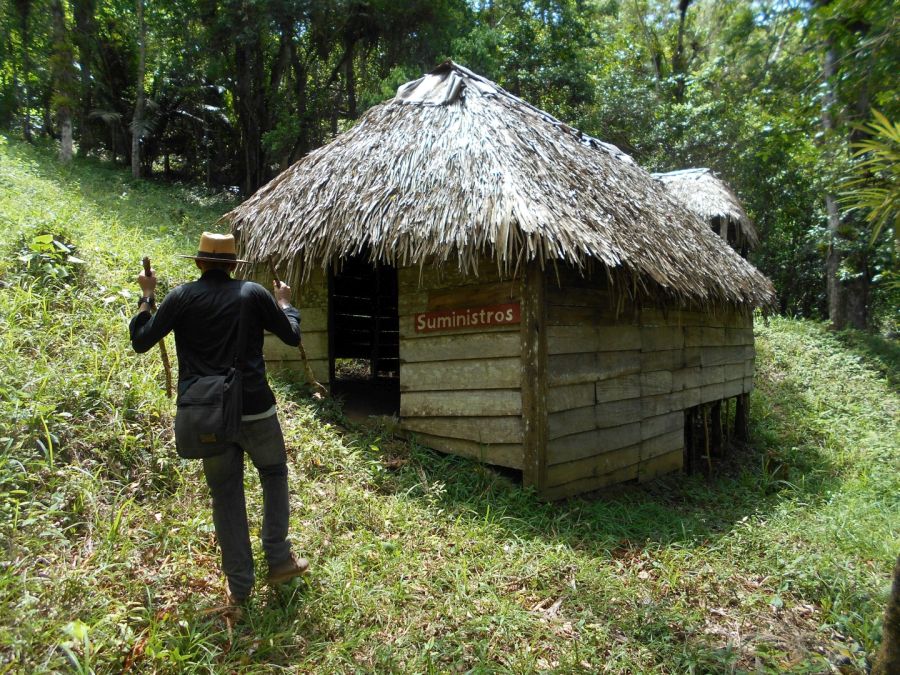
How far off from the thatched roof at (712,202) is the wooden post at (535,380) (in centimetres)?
968

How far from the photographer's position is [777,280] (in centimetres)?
1802

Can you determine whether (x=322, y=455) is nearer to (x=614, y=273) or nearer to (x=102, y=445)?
(x=102, y=445)

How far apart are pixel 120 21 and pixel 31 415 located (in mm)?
20106

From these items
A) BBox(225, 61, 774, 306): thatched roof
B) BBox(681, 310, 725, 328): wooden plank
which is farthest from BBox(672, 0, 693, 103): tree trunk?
BBox(225, 61, 774, 306): thatched roof

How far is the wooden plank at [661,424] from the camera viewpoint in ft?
18.9

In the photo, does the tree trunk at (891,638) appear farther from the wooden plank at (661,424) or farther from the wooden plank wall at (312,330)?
the wooden plank wall at (312,330)

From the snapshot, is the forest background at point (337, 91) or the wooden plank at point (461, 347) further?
the forest background at point (337, 91)

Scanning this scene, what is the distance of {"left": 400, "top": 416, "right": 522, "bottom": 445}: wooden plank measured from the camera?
4.69 m

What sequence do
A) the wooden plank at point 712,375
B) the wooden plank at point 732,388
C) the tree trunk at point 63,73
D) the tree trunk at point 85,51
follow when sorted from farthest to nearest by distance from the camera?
the tree trunk at point 85,51
the tree trunk at point 63,73
the wooden plank at point 732,388
the wooden plank at point 712,375

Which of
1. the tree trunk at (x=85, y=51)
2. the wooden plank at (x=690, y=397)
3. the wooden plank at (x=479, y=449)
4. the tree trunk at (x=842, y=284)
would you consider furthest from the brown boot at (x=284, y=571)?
the tree trunk at (x=85, y=51)

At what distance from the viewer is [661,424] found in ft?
19.7

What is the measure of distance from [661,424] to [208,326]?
4907 mm

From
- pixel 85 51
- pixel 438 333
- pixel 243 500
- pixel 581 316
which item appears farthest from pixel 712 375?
pixel 85 51

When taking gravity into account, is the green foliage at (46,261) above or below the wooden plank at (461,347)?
above
